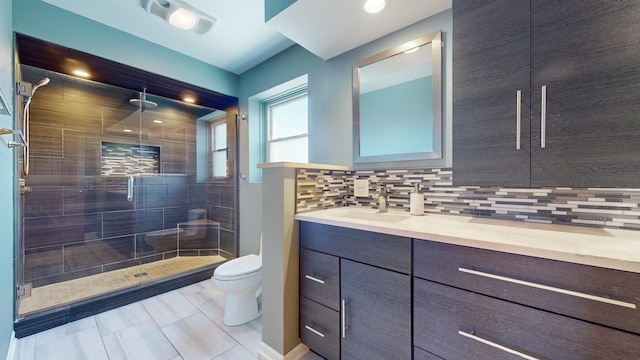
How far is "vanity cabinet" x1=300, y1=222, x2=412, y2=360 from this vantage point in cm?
108

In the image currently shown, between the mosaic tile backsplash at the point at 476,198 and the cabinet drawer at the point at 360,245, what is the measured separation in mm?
203

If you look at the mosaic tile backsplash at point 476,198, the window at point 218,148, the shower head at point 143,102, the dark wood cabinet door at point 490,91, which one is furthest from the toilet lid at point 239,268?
the shower head at point 143,102

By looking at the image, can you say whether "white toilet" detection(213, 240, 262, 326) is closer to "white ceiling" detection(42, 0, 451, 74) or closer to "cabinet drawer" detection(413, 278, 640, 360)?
"cabinet drawer" detection(413, 278, 640, 360)

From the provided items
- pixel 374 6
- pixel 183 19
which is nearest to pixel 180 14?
pixel 183 19

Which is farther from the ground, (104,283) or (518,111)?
(518,111)

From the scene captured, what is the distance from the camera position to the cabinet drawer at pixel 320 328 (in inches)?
51.4

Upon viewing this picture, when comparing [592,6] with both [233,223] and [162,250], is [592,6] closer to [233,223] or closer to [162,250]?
[233,223]

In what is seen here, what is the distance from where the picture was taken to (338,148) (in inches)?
77.2

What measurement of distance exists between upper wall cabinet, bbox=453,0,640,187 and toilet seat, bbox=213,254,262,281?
62.3 inches

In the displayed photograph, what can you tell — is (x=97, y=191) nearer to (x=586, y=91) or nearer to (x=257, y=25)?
(x=257, y=25)

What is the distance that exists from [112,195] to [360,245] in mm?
3127

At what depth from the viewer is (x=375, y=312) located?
1154 mm

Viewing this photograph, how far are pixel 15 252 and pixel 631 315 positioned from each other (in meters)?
3.31

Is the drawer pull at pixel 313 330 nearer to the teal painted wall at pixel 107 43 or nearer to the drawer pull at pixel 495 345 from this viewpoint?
the drawer pull at pixel 495 345
